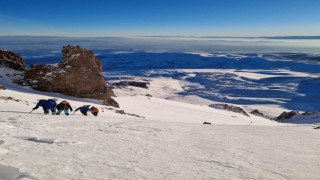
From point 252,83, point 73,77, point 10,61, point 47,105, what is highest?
point 10,61

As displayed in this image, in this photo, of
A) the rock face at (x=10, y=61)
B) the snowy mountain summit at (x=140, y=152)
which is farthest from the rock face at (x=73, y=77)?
the snowy mountain summit at (x=140, y=152)

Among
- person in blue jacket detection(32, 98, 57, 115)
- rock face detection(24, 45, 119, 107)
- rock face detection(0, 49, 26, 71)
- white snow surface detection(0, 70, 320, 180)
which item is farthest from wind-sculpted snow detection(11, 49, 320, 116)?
white snow surface detection(0, 70, 320, 180)

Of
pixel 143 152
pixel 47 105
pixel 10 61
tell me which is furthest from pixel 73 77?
pixel 143 152

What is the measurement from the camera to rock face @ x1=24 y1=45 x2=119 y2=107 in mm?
22391

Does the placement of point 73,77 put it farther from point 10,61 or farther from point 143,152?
point 143,152

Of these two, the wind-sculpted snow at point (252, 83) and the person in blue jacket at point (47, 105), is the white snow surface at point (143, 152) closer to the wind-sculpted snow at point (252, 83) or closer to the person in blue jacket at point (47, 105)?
the person in blue jacket at point (47, 105)

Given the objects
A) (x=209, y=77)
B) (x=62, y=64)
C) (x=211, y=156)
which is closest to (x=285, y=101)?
(x=209, y=77)

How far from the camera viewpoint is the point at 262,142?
9.34m

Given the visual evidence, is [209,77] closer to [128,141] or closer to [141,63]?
[141,63]

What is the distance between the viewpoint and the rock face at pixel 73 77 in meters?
22.4

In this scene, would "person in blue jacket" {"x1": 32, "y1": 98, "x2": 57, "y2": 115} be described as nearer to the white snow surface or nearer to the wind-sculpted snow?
the white snow surface

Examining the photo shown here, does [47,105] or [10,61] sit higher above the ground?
[10,61]

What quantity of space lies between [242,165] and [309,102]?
2815 inches

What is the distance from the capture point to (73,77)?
910 inches
